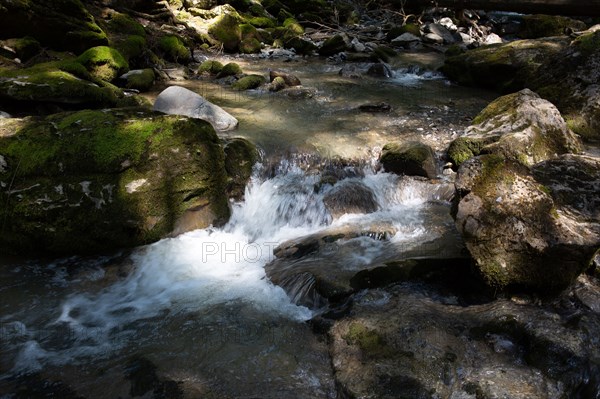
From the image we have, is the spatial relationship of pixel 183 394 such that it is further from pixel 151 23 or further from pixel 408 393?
pixel 151 23

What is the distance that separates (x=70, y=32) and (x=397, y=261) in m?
8.88

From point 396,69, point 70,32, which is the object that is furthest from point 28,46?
point 396,69

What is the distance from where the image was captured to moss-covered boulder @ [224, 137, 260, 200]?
19.2 feet

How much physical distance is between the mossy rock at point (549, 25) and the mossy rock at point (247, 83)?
1092cm

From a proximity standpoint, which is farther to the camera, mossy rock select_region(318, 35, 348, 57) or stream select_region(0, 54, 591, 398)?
mossy rock select_region(318, 35, 348, 57)

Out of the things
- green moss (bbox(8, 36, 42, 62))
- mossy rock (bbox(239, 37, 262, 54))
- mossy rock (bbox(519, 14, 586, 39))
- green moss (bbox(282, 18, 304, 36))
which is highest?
mossy rock (bbox(519, 14, 586, 39))

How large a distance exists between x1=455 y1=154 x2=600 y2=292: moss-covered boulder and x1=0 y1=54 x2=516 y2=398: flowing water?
3.46 ft

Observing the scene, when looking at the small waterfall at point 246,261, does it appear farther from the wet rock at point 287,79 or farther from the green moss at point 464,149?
the wet rock at point 287,79

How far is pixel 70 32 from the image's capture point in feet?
29.9

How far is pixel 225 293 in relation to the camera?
4.30 metres

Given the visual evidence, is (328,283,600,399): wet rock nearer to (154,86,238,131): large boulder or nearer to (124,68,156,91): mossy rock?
(154,86,238,131): large boulder

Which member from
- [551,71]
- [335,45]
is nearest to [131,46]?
[335,45]

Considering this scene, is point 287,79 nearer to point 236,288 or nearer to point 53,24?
point 53,24

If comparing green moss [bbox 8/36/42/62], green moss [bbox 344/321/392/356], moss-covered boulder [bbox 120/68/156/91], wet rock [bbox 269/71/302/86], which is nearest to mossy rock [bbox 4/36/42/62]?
green moss [bbox 8/36/42/62]
